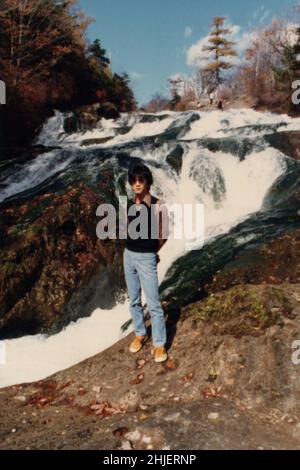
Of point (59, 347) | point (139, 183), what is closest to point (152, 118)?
point (59, 347)

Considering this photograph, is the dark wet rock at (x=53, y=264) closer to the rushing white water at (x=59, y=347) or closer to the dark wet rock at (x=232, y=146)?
the rushing white water at (x=59, y=347)

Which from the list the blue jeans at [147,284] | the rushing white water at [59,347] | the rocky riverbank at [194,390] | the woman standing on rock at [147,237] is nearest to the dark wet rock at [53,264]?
the rushing white water at [59,347]

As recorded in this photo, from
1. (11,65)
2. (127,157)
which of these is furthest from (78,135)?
(127,157)

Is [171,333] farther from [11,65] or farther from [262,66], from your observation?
[262,66]

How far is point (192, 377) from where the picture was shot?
445cm

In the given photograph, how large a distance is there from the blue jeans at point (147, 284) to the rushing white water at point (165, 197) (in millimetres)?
1929

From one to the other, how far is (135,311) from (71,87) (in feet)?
79.8

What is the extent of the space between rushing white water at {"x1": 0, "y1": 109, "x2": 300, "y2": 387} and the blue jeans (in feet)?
6.33

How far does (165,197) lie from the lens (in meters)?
11.2

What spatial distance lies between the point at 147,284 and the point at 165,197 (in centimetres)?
678

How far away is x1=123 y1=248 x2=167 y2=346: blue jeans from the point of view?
4.60 m

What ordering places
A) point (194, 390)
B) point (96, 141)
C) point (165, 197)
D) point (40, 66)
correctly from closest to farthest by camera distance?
point (194, 390), point (165, 197), point (96, 141), point (40, 66)

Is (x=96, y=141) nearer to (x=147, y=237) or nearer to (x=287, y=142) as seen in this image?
(x=287, y=142)
